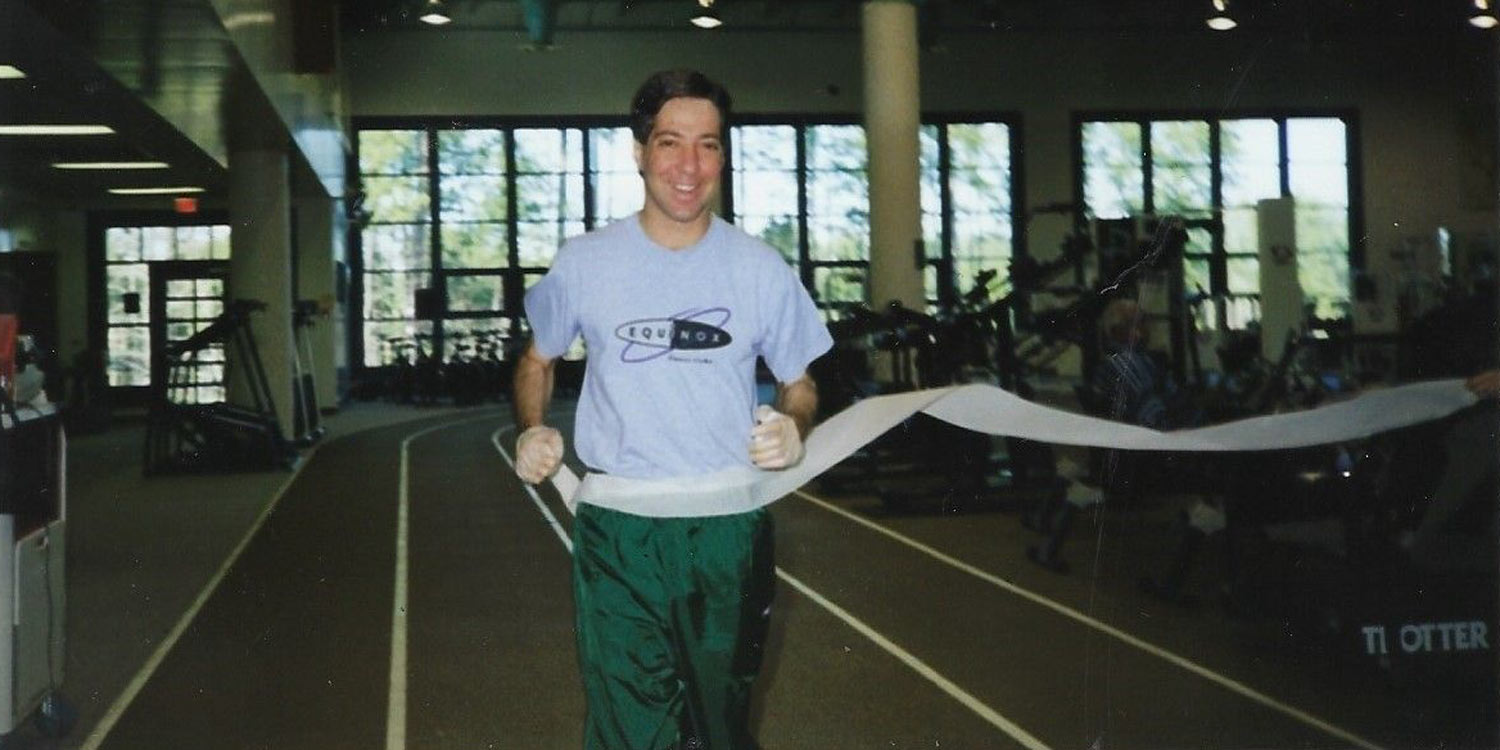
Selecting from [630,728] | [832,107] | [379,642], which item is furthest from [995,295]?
[630,728]

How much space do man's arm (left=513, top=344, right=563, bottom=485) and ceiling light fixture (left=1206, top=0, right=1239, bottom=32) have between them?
5.87ft

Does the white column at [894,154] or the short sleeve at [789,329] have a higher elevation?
the white column at [894,154]

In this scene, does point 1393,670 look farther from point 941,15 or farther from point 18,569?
point 941,15

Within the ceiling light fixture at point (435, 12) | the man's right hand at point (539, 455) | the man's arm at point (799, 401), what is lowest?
the man's right hand at point (539, 455)

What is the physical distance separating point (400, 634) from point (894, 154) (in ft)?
6.83

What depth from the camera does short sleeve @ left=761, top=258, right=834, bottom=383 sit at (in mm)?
2291

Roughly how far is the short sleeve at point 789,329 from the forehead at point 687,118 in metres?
0.21

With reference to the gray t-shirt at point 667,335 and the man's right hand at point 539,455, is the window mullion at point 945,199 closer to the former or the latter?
the gray t-shirt at point 667,335

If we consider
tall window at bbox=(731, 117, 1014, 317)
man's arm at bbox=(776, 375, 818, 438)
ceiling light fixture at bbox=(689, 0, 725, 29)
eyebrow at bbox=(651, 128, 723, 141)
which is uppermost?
ceiling light fixture at bbox=(689, 0, 725, 29)

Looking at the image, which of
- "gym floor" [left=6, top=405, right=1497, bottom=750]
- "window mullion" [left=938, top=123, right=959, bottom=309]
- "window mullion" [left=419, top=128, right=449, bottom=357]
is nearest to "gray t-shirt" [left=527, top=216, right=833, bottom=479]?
"gym floor" [left=6, top=405, right=1497, bottom=750]

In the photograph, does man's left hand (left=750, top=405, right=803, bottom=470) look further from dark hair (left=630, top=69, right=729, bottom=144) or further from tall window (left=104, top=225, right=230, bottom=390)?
tall window (left=104, top=225, right=230, bottom=390)

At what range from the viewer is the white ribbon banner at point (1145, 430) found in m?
2.77

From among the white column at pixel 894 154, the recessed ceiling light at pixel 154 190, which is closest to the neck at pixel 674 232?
the white column at pixel 894 154

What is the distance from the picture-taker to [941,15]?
5.40 metres
